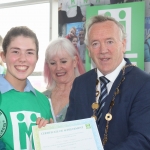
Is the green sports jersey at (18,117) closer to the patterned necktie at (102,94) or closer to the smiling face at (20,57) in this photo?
the smiling face at (20,57)

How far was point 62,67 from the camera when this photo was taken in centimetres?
230

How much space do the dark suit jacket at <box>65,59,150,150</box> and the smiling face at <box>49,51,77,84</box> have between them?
0.84 meters

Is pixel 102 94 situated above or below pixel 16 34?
below

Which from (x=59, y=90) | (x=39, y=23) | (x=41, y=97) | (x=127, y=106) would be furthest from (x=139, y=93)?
(x=39, y=23)

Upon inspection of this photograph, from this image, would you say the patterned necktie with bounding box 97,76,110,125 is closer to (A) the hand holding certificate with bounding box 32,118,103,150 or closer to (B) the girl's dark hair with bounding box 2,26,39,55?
(A) the hand holding certificate with bounding box 32,118,103,150

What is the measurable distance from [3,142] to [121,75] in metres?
0.71

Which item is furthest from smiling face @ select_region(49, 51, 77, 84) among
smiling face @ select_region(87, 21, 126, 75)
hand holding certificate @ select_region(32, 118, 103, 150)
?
hand holding certificate @ select_region(32, 118, 103, 150)

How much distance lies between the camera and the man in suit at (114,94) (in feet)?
4.03

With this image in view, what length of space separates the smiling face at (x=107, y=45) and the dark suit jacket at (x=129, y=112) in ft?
0.32

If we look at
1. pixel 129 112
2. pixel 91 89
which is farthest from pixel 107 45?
pixel 129 112

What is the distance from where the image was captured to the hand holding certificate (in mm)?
1207

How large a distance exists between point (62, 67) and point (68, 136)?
1125 mm

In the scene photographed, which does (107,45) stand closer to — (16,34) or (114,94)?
(114,94)

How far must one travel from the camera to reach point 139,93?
1280mm
